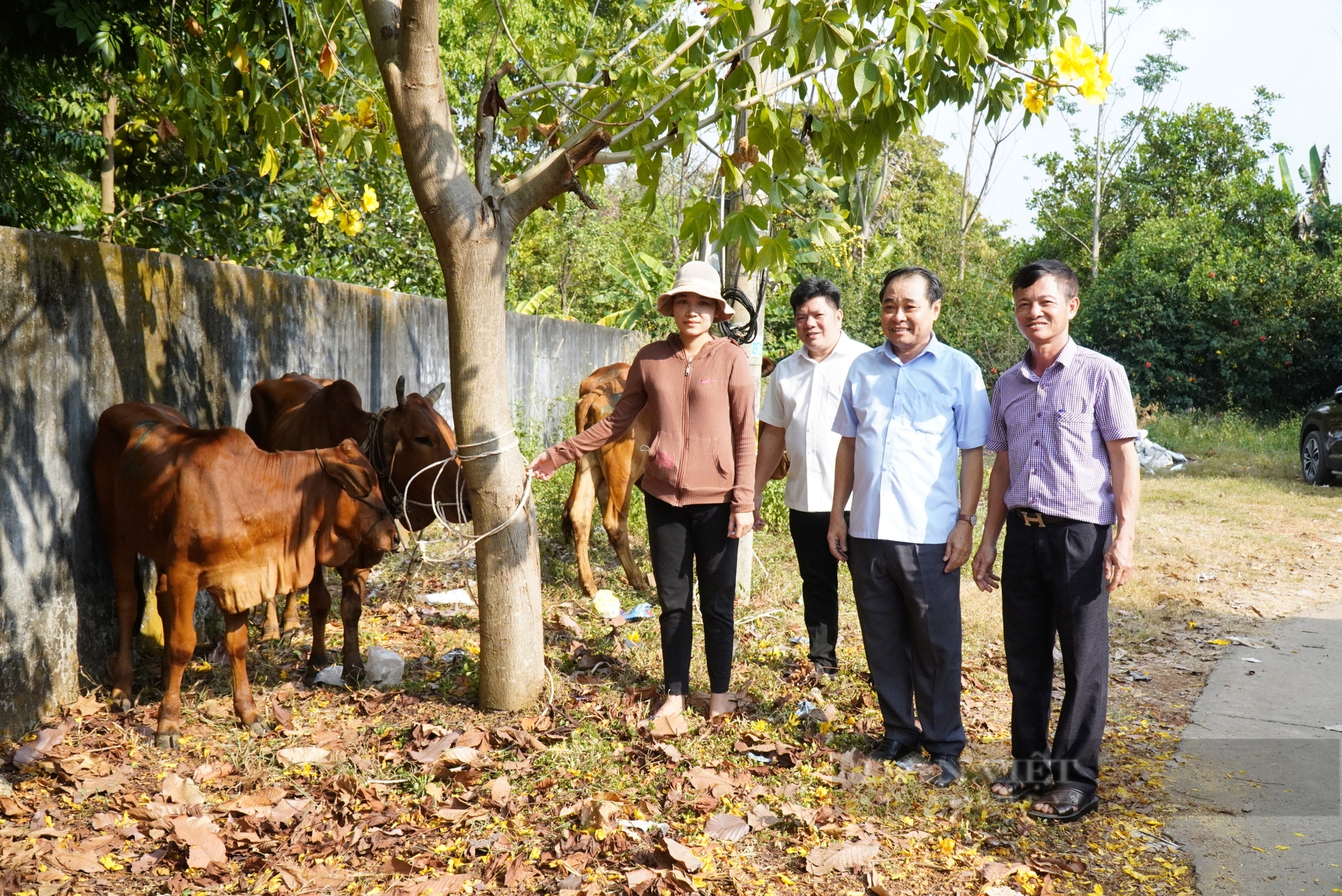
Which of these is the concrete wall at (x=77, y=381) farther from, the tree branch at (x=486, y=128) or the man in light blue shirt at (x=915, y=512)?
the man in light blue shirt at (x=915, y=512)

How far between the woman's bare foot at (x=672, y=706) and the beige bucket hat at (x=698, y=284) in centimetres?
172

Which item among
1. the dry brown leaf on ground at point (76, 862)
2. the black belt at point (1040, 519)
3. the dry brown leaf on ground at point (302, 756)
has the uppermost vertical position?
the black belt at point (1040, 519)

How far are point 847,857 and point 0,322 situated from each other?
379cm

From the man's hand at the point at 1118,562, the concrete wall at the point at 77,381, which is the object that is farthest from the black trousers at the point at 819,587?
the concrete wall at the point at 77,381

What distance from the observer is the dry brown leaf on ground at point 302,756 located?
4.24 m

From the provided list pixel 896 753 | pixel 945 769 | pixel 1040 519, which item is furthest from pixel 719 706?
pixel 1040 519

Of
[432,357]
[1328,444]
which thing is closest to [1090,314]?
[1328,444]

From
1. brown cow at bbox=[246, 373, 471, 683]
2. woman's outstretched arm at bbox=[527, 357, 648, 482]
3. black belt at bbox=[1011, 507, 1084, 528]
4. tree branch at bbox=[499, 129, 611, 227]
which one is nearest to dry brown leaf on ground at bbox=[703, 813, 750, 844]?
black belt at bbox=[1011, 507, 1084, 528]

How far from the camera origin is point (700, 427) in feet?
15.3

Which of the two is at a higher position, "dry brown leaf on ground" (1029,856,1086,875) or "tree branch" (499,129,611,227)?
"tree branch" (499,129,611,227)

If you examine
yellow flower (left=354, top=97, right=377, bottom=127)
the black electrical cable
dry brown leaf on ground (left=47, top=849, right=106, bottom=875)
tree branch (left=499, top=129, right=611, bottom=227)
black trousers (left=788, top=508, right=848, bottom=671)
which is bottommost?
dry brown leaf on ground (left=47, top=849, right=106, bottom=875)

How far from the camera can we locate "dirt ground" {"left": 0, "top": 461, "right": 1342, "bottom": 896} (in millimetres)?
3498

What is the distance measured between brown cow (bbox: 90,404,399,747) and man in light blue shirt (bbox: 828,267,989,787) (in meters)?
2.18

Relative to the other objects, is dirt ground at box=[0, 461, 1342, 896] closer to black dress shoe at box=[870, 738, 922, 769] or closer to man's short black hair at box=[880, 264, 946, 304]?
black dress shoe at box=[870, 738, 922, 769]
